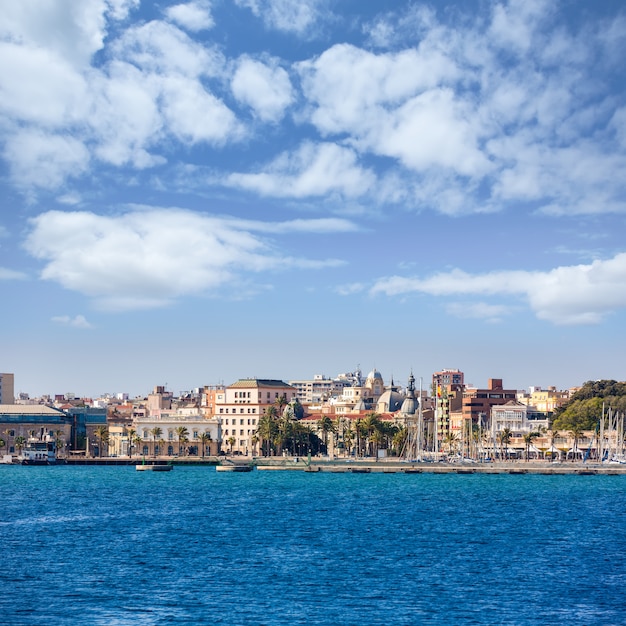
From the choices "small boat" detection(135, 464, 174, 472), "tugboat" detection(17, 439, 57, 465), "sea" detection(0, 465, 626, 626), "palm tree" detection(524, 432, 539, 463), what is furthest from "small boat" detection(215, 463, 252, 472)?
"sea" detection(0, 465, 626, 626)

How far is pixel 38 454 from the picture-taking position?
575 ft

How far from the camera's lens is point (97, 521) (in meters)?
73.7

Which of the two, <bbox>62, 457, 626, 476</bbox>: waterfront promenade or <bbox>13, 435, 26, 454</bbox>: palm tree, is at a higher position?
<bbox>13, 435, 26, 454</bbox>: palm tree

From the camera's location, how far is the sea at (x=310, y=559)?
40531mm

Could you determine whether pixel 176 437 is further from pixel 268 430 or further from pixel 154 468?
pixel 154 468

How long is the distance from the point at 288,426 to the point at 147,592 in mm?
140100

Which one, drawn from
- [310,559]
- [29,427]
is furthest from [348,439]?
[310,559]

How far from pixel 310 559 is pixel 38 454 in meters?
129

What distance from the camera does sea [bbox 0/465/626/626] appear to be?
40.5 meters

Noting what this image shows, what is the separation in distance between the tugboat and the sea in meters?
73.3

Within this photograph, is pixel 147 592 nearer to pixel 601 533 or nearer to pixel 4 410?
pixel 601 533

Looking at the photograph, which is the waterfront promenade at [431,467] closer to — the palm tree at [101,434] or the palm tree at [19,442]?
the palm tree at [101,434]

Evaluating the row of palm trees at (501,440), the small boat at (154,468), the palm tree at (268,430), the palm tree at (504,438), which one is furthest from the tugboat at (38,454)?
the palm tree at (504,438)

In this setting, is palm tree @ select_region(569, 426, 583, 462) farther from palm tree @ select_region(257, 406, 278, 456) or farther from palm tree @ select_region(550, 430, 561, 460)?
palm tree @ select_region(257, 406, 278, 456)
